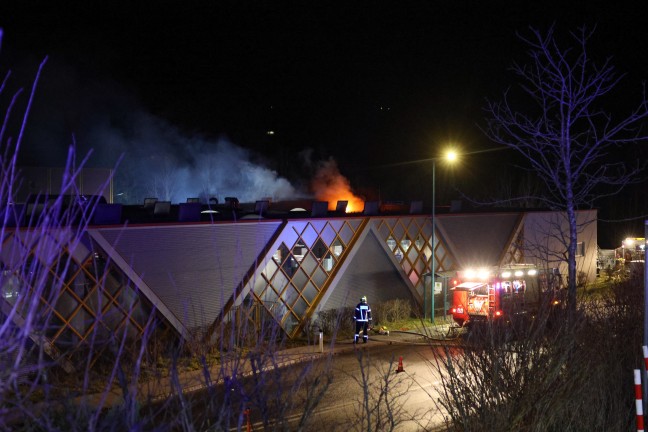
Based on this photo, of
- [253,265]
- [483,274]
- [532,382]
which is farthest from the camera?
[483,274]

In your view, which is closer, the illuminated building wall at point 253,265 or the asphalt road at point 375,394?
the asphalt road at point 375,394

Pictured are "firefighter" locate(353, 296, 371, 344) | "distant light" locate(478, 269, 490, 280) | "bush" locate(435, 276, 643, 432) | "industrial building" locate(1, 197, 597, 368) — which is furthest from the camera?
"distant light" locate(478, 269, 490, 280)

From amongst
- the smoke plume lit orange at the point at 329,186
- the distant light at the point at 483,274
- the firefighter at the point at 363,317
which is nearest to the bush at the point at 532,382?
the firefighter at the point at 363,317

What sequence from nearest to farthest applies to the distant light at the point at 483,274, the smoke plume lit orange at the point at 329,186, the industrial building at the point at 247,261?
the industrial building at the point at 247,261 < the distant light at the point at 483,274 < the smoke plume lit orange at the point at 329,186

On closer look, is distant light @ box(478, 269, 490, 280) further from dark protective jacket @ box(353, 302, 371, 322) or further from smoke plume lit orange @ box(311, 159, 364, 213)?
smoke plume lit orange @ box(311, 159, 364, 213)

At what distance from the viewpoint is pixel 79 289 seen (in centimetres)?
1523

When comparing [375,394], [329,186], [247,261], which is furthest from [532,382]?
[329,186]

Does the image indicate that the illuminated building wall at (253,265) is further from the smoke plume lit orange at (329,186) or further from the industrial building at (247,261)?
the smoke plume lit orange at (329,186)

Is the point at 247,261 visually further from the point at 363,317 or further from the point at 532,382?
the point at 532,382

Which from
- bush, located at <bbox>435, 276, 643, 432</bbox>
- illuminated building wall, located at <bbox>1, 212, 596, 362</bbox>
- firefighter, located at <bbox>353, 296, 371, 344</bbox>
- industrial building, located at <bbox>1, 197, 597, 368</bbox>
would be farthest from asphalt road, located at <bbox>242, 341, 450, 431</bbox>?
illuminated building wall, located at <bbox>1, 212, 596, 362</bbox>

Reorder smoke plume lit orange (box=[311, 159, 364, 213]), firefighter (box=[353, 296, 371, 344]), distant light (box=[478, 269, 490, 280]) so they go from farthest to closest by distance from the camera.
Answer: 1. smoke plume lit orange (box=[311, 159, 364, 213])
2. distant light (box=[478, 269, 490, 280])
3. firefighter (box=[353, 296, 371, 344])

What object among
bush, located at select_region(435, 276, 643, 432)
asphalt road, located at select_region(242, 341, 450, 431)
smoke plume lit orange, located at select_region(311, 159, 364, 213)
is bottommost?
asphalt road, located at select_region(242, 341, 450, 431)

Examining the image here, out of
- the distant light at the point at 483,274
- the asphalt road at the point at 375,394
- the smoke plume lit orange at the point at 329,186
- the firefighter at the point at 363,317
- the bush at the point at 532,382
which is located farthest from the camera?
the smoke plume lit orange at the point at 329,186

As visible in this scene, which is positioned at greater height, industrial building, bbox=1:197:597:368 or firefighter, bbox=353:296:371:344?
industrial building, bbox=1:197:597:368
